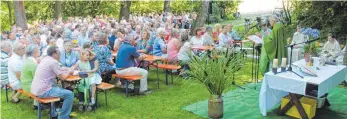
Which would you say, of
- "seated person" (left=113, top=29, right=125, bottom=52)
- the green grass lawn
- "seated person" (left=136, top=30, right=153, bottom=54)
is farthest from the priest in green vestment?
"seated person" (left=113, top=29, right=125, bottom=52)

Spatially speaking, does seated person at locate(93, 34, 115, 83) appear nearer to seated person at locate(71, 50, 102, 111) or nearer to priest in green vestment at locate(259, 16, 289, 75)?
seated person at locate(71, 50, 102, 111)

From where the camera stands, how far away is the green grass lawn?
5.69 metres

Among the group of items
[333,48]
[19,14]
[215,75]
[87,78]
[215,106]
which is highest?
[19,14]

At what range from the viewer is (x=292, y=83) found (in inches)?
189

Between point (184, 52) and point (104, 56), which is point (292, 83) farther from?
point (104, 56)

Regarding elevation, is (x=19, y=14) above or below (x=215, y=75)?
above

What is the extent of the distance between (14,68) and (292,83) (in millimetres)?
4538

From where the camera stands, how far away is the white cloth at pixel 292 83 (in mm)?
4738

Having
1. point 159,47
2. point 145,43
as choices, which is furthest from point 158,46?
point 145,43

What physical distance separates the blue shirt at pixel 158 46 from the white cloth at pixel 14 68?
128 inches

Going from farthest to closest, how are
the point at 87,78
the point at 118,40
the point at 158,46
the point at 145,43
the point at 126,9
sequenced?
the point at 126,9, the point at 118,40, the point at 145,43, the point at 158,46, the point at 87,78

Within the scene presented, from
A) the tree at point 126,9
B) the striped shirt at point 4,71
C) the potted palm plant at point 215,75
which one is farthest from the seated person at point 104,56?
the tree at point 126,9

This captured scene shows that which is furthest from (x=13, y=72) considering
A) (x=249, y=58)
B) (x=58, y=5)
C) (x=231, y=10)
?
(x=231, y=10)

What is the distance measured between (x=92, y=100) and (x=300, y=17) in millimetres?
9902
